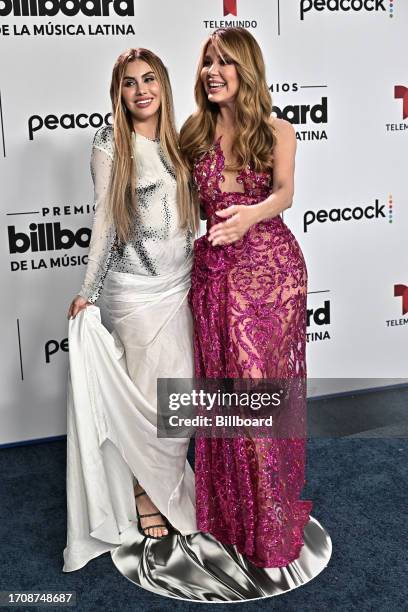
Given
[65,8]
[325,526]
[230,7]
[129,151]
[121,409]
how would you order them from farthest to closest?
[230,7]
[65,8]
[325,526]
[121,409]
[129,151]

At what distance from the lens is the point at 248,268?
2680mm

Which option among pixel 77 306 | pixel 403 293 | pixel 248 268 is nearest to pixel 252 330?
pixel 248 268

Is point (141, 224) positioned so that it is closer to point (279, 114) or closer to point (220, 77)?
point (220, 77)

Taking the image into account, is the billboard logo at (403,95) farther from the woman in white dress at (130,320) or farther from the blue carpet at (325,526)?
the woman in white dress at (130,320)

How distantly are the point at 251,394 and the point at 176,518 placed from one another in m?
0.60

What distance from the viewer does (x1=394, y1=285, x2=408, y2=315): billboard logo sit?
14.9ft

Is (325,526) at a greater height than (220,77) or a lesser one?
lesser

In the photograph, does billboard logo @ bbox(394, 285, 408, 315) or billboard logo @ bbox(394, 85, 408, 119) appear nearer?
billboard logo @ bbox(394, 85, 408, 119)

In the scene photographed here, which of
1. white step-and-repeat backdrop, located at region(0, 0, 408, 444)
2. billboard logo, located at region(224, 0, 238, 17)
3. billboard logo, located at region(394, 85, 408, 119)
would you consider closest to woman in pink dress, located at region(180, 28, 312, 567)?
white step-and-repeat backdrop, located at region(0, 0, 408, 444)

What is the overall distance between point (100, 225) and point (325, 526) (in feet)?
4.70

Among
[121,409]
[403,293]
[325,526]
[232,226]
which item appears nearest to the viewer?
[232,226]

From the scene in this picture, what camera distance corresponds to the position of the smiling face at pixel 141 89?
8.88ft

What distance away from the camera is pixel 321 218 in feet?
14.1

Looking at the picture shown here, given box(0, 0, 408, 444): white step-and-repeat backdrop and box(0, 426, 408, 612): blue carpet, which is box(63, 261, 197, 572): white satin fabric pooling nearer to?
box(0, 426, 408, 612): blue carpet
